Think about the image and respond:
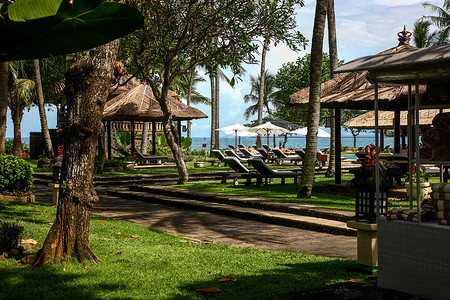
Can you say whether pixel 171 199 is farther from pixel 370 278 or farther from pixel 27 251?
pixel 370 278

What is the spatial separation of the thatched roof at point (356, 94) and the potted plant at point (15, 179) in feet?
25.9

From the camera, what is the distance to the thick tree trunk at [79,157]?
223 inches

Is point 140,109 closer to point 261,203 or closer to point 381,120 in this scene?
point 381,120

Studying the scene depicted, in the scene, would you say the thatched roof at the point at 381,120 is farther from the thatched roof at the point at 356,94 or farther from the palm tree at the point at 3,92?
the palm tree at the point at 3,92

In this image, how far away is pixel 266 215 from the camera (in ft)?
33.2

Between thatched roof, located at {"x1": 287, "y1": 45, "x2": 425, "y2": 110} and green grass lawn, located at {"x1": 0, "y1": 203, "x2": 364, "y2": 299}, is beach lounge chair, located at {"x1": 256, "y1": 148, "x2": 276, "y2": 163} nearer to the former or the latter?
thatched roof, located at {"x1": 287, "y1": 45, "x2": 425, "y2": 110}

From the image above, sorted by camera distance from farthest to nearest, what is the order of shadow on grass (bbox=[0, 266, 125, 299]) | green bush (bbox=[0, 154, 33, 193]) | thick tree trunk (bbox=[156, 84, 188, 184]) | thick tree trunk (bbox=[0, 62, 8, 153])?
thick tree trunk (bbox=[156, 84, 188, 184])
thick tree trunk (bbox=[0, 62, 8, 153])
green bush (bbox=[0, 154, 33, 193])
shadow on grass (bbox=[0, 266, 125, 299])

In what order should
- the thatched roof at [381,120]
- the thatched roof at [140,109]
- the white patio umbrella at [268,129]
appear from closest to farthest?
1. the thatched roof at [381,120]
2. the thatched roof at [140,109]
3. the white patio umbrella at [268,129]

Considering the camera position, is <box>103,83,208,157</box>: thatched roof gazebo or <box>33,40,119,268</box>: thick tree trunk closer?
<box>33,40,119,268</box>: thick tree trunk

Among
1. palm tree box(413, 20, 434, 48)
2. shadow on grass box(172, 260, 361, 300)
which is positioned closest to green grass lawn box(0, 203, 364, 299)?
shadow on grass box(172, 260, 361, 300)

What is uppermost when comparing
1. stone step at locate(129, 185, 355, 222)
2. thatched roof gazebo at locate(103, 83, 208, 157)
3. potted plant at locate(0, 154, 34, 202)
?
thatched roof gazebo at locate(103, 83, 208, 157)

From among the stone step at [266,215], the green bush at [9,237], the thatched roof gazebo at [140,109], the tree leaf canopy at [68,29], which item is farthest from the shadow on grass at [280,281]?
the thatched roof gazebo at [140,109]

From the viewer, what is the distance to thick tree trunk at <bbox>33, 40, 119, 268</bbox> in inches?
223

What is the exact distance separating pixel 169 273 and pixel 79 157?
171 cm
